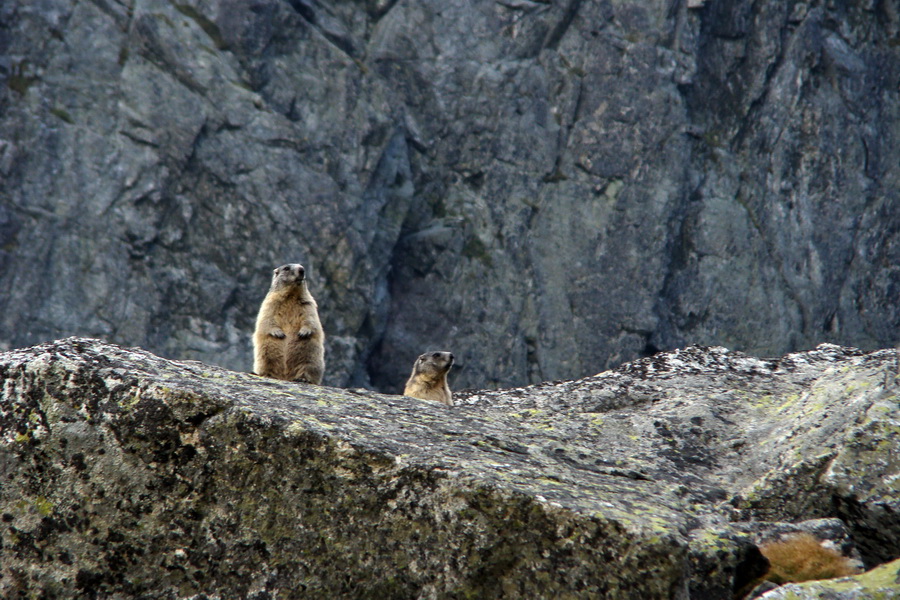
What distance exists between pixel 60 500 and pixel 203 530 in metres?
1.12

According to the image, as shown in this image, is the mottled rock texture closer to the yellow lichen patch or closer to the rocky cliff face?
the yellow lichen patch

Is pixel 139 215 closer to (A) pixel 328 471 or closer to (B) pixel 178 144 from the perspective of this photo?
(B) pixel 178 144

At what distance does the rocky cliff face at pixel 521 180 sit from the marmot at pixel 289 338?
227 ft

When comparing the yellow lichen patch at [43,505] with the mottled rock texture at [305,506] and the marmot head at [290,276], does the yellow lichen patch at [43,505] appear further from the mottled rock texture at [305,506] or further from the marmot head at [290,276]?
the marmot head at [290,276]

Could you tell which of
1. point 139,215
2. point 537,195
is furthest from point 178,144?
point 537,195

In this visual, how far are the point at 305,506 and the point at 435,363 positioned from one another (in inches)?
463

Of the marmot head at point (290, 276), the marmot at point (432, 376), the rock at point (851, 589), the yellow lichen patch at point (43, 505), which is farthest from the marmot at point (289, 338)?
the rock at point (851, 589)

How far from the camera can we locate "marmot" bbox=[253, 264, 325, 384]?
533 inches

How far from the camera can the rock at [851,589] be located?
5773mm

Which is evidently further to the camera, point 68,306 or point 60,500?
point 68,306

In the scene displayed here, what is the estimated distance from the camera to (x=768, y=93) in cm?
9638

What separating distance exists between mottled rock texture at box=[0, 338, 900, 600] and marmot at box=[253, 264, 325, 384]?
5.70 meters

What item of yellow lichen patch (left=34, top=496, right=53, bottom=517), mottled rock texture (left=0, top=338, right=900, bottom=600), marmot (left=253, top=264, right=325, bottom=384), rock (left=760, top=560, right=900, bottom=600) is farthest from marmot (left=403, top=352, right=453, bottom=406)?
rock (left=760, top=560, right=900, bottom=600)

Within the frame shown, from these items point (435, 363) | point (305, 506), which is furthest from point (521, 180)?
point (305, 506)
